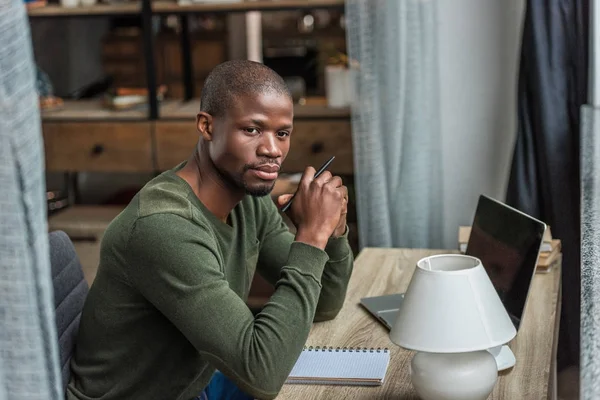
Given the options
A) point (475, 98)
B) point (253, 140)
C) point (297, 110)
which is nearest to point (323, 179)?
point (253, 140)

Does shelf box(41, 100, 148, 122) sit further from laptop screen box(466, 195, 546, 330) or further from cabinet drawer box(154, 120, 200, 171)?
laptop screen box(466, 195, 546, 330)

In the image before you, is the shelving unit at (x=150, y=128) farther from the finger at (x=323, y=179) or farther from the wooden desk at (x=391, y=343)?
the finger at (x=323, y=179)

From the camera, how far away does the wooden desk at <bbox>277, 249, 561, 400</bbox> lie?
1.32 m

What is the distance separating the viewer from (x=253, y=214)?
5.20 ft

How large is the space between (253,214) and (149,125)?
5.37 ft

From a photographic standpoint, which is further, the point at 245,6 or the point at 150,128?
the point at 150,128

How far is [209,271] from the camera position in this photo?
127 centimetres

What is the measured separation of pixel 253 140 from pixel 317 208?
0.47ft

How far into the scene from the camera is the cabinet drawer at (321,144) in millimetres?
3018

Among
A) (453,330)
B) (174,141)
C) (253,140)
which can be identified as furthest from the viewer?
(174,141)

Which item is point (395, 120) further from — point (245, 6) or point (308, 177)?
point (308, 177)

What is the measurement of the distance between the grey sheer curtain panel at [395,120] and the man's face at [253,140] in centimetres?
127

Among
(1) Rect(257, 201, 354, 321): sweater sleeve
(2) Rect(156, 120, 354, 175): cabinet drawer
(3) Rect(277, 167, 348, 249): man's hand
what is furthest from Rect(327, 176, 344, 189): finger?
(2) Rect(156, 120, 354, 175): cabinet drawer

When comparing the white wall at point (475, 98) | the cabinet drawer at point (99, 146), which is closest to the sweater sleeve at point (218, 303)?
the white wall at point (475, 98)
